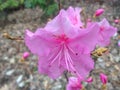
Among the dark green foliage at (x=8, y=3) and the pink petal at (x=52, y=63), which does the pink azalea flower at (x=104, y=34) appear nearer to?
the pink petal at (x=52, y=63)

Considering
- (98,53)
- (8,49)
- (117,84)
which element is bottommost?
(117,84)

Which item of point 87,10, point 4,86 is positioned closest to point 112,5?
point 87,10

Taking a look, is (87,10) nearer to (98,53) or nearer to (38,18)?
(38,18)

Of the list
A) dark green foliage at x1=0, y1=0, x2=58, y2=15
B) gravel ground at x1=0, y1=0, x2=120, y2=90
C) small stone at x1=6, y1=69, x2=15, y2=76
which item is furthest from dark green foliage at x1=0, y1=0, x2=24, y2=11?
small stone at x1=6, y1=69, x2=15, y2=76

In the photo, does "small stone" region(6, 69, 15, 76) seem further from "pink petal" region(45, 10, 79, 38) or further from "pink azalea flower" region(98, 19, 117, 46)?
"pink petal" region(45, 10, 79, 38)

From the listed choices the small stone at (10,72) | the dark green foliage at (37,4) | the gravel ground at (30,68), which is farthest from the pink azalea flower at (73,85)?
the dark green foliage at (37,4)

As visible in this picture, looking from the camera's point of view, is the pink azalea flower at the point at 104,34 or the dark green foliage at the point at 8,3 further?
the dark green foliage at the point at 8,3

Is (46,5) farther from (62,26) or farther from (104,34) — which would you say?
(62,26)

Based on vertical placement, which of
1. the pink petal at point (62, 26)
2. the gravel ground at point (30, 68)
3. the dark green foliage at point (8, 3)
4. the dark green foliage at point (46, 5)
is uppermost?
the pink petal at point (62, 26)
